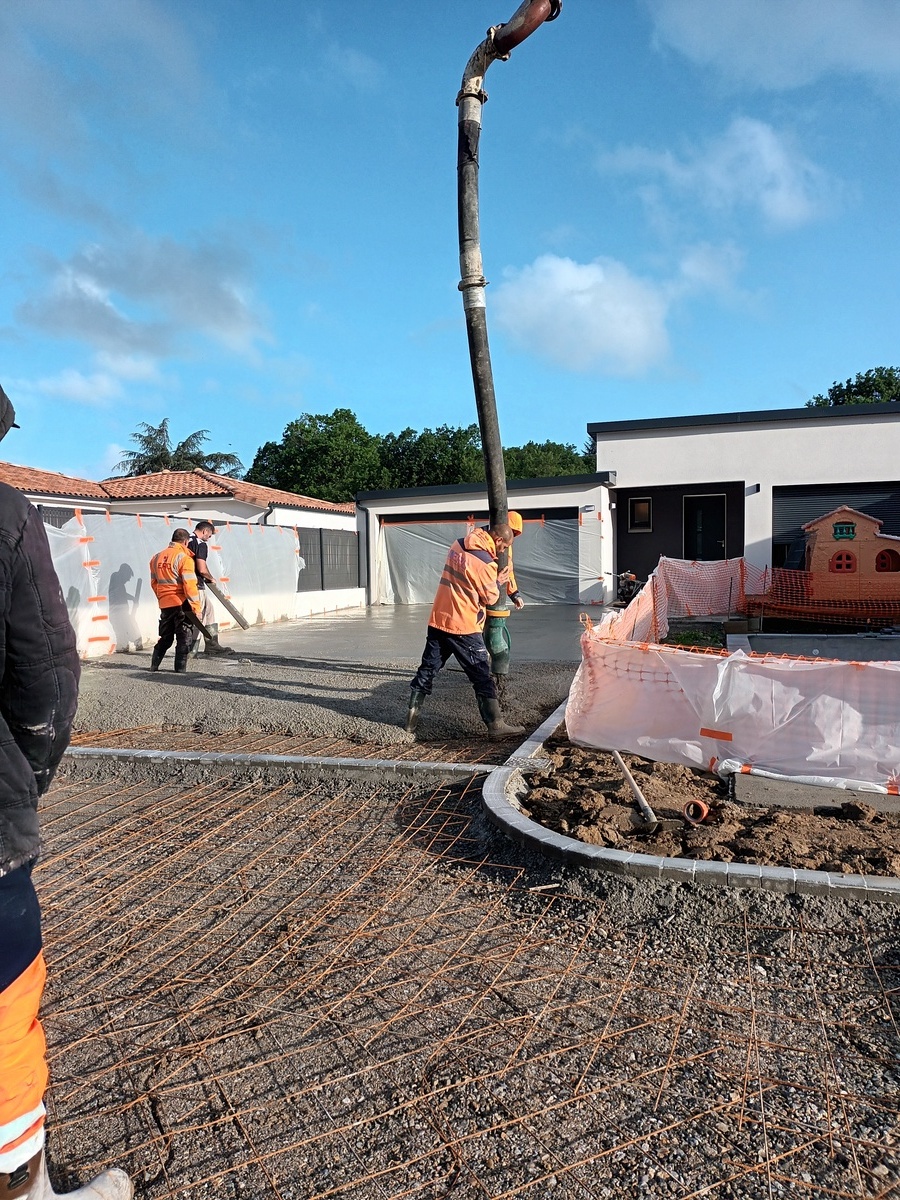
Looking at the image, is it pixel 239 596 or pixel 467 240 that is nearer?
pixel 467 240

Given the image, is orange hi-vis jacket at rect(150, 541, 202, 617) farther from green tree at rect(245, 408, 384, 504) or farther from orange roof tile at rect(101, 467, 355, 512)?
green tree at rect(245, 408, 384, 504)

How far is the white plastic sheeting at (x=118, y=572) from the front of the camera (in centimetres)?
1131

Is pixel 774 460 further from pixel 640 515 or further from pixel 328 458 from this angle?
pixel 328 458

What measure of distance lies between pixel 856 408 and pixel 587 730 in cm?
1572

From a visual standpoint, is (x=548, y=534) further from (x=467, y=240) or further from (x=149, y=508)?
(x=467, y=240)

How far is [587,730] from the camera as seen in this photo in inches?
232

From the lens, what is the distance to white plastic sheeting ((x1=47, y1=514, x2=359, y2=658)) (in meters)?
11.3

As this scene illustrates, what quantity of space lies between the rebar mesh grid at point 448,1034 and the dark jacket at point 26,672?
1.10 meters

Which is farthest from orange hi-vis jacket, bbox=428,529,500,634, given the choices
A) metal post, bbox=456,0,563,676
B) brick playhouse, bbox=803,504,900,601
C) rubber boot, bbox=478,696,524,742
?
brick playhouse, bbox=803,504,900,601

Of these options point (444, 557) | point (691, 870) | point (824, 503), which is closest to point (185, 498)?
point (444, 557)

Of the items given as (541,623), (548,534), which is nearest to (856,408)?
(548,534)

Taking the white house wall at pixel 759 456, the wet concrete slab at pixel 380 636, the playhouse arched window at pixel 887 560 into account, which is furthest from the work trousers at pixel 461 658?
the white house wall at pixel 759 456

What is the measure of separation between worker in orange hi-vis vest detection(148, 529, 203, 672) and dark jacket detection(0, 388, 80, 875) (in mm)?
7634

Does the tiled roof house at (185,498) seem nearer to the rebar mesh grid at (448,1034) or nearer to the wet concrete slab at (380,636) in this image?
the wet concrete slab at (380,636)
